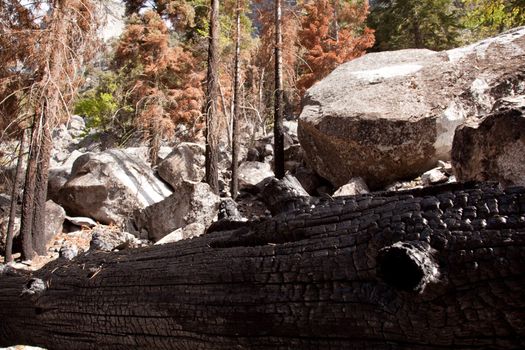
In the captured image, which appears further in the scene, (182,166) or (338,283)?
(182,166)

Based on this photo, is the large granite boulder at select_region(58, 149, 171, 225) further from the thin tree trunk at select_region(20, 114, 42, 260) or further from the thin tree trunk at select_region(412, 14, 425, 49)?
the thin tree trunk at select_region(412, 14, 425, 49)

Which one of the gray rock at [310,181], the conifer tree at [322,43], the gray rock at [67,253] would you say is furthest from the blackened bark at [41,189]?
the conifer tree at [322,43]

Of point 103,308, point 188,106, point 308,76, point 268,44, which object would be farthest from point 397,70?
point 308,76

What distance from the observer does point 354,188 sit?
11008 mm

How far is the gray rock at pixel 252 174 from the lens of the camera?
55.8 ft

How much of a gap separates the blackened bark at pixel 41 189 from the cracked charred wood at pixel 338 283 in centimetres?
1043

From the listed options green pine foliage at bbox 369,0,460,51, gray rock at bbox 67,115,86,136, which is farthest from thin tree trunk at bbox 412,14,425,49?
gray rock at bbox 67,115,86,136

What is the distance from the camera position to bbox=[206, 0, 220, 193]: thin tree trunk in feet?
48.5

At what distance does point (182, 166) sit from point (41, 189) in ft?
21.1

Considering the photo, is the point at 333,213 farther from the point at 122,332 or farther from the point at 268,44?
the point at 268,44

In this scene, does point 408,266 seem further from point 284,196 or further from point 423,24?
point 423,24

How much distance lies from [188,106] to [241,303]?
23405 mm

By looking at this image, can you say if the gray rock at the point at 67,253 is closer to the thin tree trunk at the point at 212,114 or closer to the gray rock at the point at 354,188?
the gray rock at the point at 354,188

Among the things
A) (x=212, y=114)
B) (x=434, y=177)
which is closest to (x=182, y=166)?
(x=212, y=114)
